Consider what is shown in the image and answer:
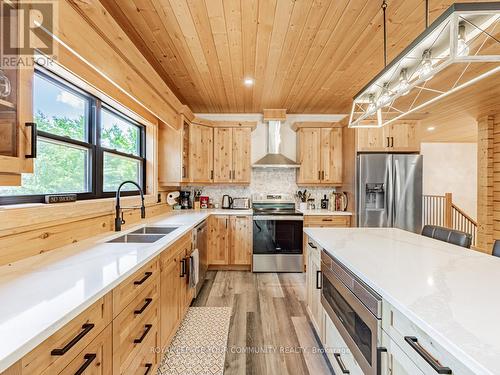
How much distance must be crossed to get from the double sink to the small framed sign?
0.42m

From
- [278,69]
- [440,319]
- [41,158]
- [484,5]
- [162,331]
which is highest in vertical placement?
[278,69]

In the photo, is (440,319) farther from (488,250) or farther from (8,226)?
(488,250)

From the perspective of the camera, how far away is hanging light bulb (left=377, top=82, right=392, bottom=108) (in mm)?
1807

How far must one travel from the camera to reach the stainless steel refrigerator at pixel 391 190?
375 cm

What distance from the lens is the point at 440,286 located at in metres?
1.08

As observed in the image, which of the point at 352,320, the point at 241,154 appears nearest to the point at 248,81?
the point at 241,154

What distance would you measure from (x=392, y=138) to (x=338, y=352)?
3413mm

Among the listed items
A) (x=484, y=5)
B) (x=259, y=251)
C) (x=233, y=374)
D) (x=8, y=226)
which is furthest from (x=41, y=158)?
(x=259, y=251)

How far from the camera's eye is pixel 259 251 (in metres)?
3.90

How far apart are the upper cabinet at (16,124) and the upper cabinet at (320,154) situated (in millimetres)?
3747

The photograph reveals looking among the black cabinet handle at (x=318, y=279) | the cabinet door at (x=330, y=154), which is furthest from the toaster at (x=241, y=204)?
the black cabinet handle at (x=318, y=279)

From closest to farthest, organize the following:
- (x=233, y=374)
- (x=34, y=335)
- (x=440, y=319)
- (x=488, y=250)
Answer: (x=34, y=335) → (x=440, y=319) → (x=233, y=374) → (x=488, y=250)

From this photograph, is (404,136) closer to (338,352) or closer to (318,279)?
(318,279)

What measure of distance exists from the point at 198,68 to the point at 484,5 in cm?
248
